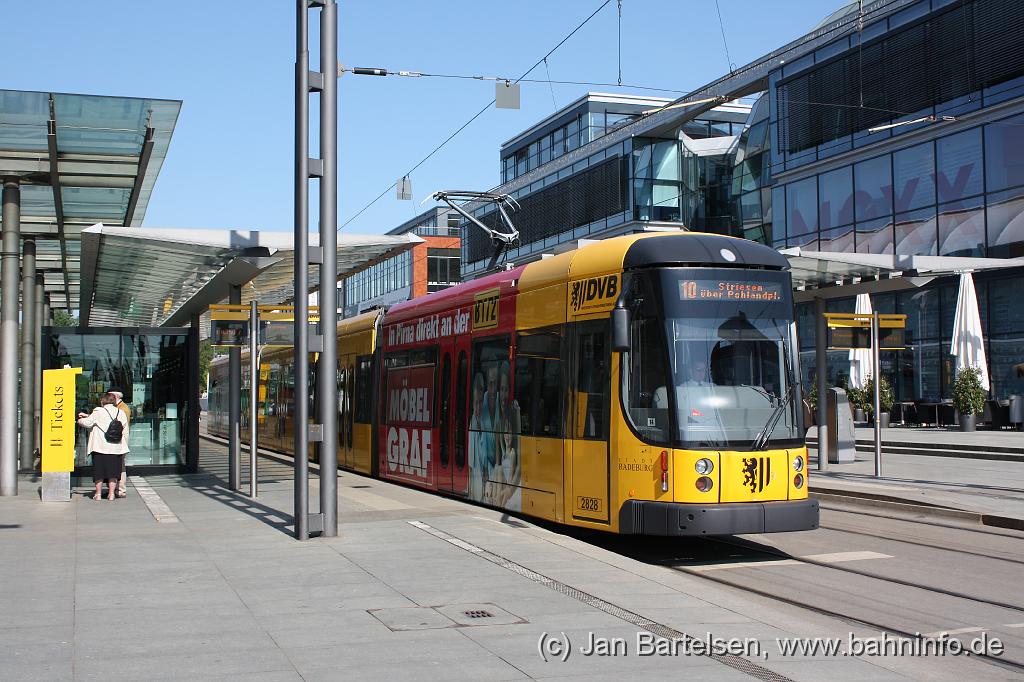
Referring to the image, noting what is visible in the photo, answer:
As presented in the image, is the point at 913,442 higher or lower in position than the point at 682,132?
lower

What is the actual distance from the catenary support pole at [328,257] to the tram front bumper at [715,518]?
3172 millimetres

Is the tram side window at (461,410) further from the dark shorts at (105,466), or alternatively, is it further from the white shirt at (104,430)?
the dark shorts at (105,466)

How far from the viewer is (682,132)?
47.2 meters

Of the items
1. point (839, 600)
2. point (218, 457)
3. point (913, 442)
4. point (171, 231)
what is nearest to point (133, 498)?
point (171, 231)

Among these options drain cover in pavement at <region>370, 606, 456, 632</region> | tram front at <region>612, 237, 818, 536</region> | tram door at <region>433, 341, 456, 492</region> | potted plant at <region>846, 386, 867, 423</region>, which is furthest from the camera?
potted plant at <region>846, 386, 867, 423</region>

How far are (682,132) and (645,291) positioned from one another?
1469 inches

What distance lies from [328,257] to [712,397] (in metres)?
4.29

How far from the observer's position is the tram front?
10750 mm

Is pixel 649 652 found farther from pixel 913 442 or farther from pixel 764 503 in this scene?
pixel 913 442

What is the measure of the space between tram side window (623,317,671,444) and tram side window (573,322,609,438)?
0.42m

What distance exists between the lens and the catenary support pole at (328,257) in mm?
12016

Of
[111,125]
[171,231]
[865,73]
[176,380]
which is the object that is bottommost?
[176,380]

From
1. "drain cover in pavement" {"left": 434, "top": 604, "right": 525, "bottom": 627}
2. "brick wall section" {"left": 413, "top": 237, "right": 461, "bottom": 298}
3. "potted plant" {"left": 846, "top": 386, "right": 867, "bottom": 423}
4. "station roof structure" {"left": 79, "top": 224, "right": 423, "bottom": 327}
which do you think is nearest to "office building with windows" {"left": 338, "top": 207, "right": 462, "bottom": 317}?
"brick wall section" {"left": 413, "top": 237, "right": 461, "bottom": 298}

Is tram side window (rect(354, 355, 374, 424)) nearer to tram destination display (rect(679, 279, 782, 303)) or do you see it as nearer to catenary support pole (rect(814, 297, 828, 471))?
catenary support pole (rect(814, 297, 828, 471))
